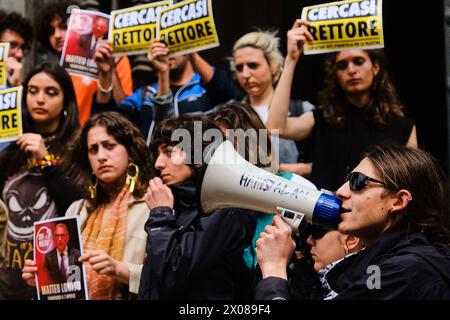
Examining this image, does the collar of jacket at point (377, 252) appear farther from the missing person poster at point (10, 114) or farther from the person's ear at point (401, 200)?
the missing person poster at point (10, 114)

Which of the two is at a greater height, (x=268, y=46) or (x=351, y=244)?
(x=268, y=46)

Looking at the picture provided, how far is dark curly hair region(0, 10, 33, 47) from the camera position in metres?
7.31

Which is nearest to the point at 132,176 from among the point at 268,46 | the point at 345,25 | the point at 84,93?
the point at 84,93

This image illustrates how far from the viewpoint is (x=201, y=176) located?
15.9 ft

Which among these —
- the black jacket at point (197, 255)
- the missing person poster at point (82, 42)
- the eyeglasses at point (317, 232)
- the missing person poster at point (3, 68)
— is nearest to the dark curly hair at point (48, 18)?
the missing person poster at point (82, 42)

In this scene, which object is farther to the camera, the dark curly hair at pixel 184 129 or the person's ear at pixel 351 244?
the dark curly hair at pixel 184 129

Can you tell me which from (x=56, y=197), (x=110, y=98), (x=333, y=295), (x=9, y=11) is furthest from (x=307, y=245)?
(x=9, y=11)

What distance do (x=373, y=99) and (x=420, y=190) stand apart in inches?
80.3

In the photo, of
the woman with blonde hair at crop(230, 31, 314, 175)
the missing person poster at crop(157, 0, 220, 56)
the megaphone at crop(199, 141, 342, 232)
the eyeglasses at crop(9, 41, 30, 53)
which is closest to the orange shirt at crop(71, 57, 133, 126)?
the eyeglasses at crop(9, 41, 30, 53)

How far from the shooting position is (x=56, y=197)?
6285 mm

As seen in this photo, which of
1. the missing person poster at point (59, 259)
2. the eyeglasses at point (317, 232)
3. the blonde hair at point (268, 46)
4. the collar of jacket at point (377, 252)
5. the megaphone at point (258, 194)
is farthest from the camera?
the blonde hair at point (268, 46)

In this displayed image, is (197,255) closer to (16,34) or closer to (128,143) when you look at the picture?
(128,143)

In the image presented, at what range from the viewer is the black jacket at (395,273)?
3857 mm

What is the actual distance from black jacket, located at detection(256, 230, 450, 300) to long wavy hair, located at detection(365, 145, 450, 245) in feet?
0.27
